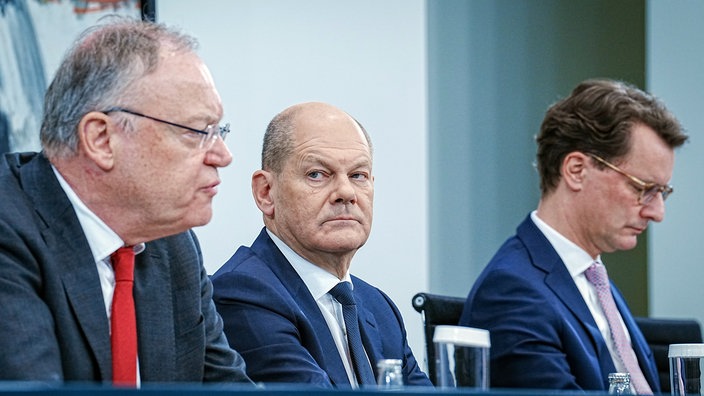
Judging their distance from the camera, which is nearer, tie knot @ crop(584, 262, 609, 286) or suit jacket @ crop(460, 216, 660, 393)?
suit jacket @ crop(460, 216, 660, 393)

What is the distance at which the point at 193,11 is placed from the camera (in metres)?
3.50

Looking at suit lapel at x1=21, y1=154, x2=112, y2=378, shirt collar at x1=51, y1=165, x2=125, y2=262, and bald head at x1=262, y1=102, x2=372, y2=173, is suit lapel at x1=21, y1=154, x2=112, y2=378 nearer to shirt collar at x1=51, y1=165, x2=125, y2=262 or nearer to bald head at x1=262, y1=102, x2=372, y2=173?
shirt collar at x1=51, y1=165, x2=125, y2=262

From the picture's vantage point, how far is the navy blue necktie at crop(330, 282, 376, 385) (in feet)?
7.48

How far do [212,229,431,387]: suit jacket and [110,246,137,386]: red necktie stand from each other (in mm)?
430

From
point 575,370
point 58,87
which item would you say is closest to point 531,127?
point 575,370

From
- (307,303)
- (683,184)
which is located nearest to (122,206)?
(307,303)

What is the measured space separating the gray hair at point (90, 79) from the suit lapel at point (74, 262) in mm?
96

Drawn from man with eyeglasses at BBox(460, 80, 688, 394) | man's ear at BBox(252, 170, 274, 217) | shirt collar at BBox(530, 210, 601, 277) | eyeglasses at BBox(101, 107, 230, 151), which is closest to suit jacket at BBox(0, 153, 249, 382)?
eyeglasses at BBox(101, 107, 230, 151)

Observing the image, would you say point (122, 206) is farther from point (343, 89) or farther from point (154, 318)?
point (343, 89)

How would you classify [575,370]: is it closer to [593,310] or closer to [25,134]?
[593,310]

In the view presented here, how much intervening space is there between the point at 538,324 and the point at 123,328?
1148 millimetres

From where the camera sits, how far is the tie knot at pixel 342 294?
2.39 metres

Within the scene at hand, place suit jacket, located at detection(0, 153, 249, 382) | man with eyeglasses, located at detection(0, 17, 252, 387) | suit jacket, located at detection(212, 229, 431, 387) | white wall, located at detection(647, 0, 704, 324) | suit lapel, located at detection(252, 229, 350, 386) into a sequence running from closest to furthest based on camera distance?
suit jacket, located at detection(0, 153, 249, 382), man with eyeglasses, located at detection(0, 17, 252, 387), suit jacket, located at detection(212, 229, 431, 387), suit lapel, located at detection(252, 229, 350, 386), white wall, located at detection(647, 0, 704, 324)

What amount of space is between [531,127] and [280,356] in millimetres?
2374
